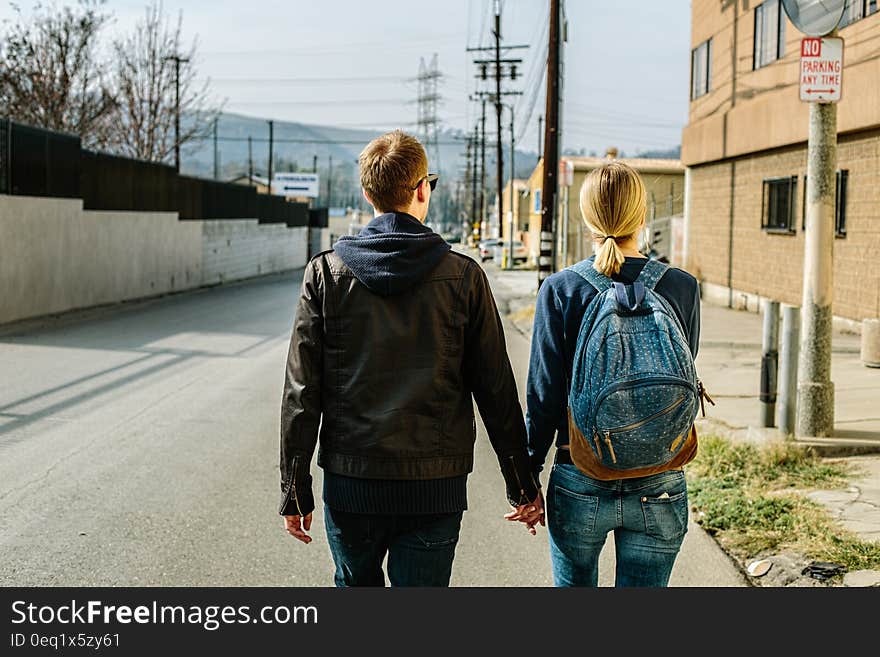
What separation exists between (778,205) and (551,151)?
483 cm

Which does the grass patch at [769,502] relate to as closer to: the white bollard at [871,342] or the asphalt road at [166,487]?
the asphalt road at [166,487]

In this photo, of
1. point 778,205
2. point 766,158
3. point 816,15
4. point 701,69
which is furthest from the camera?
point 701,69

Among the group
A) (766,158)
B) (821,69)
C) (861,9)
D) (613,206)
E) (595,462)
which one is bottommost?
(595,462)

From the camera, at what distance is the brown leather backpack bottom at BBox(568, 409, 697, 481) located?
338cm

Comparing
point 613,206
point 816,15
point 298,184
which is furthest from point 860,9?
point 298,184

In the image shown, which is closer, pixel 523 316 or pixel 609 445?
pixel 609 445

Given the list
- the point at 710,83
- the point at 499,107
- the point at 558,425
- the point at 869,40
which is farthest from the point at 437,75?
the point at 558,425

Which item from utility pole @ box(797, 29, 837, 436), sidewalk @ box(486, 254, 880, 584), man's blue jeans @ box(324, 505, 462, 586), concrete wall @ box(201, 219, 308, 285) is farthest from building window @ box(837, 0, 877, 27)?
concrete wall @ box(201, 219, 308, 285)

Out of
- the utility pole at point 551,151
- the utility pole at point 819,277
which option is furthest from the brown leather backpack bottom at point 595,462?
the utility pole at point 551,151

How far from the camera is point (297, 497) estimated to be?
134 inches

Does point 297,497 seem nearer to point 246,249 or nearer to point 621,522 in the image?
point 621,522

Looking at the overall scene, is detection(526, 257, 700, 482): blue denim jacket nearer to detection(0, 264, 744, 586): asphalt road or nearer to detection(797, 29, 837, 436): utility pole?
detection(0, 264, 744, 586): asphalt road

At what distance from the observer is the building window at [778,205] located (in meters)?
20.1

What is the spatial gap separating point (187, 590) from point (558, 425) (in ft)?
5.95
